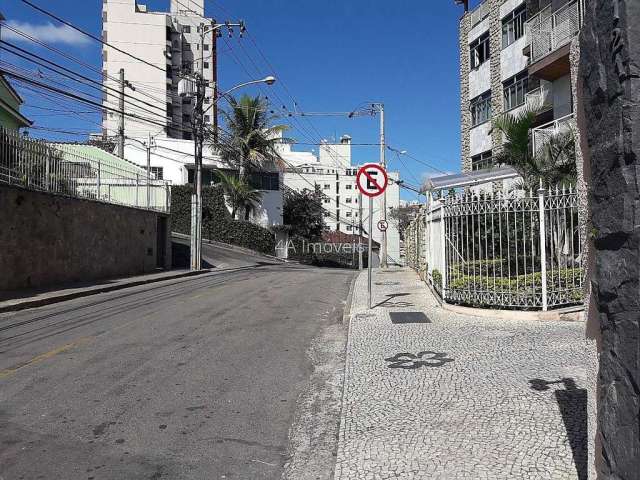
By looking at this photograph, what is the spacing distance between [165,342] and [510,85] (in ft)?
67.8

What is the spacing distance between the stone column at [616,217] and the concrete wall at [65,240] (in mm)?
15262

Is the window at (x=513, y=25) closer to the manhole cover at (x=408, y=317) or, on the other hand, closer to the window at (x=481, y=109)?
the window at (x=481, y=109)

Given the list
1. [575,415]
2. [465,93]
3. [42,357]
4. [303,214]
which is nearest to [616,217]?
[575,415]

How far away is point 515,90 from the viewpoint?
24.2 meters

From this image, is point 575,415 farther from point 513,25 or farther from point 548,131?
point 513,25

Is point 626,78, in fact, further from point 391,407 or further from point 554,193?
point 554,193

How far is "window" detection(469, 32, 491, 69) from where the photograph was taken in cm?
2704

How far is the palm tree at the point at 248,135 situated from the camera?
140 ft

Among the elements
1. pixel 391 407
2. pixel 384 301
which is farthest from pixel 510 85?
pixel 391 407

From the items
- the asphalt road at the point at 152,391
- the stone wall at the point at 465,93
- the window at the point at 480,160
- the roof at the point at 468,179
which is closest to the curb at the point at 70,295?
the asphalt road at the point at 152,391

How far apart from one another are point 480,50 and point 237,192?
20947 millimetres

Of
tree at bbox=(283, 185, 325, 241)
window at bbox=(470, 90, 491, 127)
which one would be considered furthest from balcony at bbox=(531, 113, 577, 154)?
tree at bbox=(283, 185, 325, 241)

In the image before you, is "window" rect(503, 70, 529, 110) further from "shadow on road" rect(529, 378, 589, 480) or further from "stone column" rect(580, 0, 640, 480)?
"stone column" rect(580, 0, 640, 480)

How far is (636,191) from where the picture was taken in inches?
101
